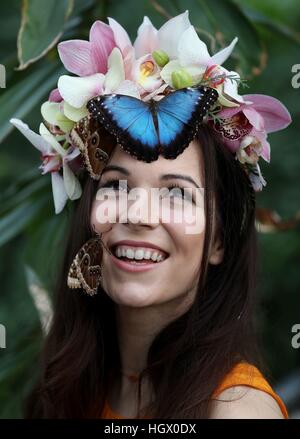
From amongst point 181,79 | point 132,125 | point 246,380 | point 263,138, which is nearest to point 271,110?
point 263,138

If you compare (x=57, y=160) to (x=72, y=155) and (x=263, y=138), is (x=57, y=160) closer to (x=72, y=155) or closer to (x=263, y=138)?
(x=72, y=155)

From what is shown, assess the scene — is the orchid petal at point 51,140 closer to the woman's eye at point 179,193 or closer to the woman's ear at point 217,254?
the woman's eye at point 179,193

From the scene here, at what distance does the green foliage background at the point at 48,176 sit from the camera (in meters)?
1.97

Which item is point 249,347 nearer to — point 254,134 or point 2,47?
point 254,134

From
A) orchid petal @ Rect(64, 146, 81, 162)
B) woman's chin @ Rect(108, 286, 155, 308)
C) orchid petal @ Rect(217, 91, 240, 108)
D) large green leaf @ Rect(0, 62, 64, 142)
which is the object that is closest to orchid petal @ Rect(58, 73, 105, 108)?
orchid petal @ Rect(64, 146, 81, 162)

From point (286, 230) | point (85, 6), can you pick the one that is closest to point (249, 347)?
point (286, 230)

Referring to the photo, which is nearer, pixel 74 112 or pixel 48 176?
pixel 74 112

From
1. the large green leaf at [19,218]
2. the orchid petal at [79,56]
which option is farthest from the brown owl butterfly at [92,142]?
the large green leaf at [19,218]

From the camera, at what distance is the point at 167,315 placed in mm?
1515

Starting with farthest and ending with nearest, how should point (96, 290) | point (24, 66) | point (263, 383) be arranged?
point (24, 66)
point (96, 290)
point (263, 383)

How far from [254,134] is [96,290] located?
16.7 inches

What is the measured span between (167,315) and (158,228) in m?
Answer: 0.20

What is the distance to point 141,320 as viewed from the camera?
1.52m

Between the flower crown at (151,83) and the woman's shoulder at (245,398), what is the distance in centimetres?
39
